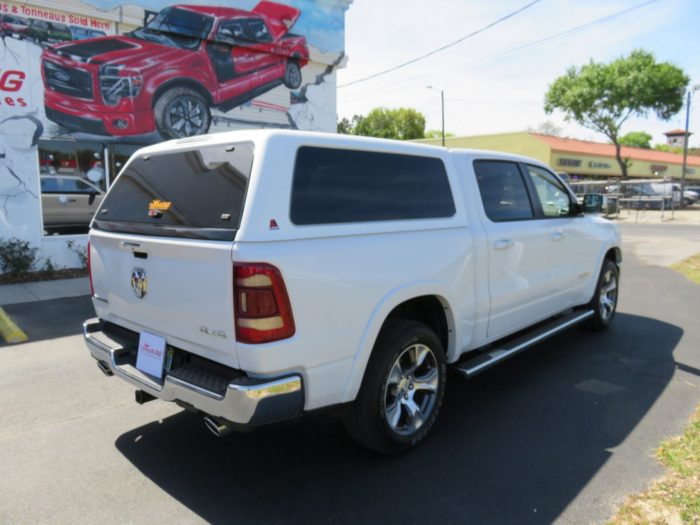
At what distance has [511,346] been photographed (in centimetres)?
419

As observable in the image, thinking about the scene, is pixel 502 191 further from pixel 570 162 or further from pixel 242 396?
pixel 570 162

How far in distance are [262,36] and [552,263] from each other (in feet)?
31.4

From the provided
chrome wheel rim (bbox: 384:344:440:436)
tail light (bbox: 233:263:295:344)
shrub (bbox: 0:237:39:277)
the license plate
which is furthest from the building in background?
tail light (bbox: 233:263:295:344)

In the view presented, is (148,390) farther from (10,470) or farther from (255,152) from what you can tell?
(255,152)

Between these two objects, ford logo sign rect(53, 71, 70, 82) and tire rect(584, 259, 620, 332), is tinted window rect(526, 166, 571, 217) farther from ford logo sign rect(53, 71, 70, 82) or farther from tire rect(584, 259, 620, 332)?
ford logo sign rect(53, 71, 70, 82)

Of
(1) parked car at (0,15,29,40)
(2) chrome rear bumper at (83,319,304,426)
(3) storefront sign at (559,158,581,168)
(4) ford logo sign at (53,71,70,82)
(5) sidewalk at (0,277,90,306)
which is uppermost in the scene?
(1) parked car at (0,15,29,40)

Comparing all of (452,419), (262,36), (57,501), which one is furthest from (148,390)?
(262,36)

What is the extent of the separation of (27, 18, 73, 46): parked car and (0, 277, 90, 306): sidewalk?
13.8ft

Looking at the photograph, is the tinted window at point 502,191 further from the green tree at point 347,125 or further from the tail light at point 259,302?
the green tree at point 347,125

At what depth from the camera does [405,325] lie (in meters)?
3.23

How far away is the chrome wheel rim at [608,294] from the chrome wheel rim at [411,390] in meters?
3.26

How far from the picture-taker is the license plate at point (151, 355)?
2980 mm

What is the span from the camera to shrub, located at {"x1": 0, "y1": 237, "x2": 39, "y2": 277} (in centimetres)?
872

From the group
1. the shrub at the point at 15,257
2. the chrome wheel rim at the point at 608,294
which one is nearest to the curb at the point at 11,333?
the shrub at the point at 15,257
